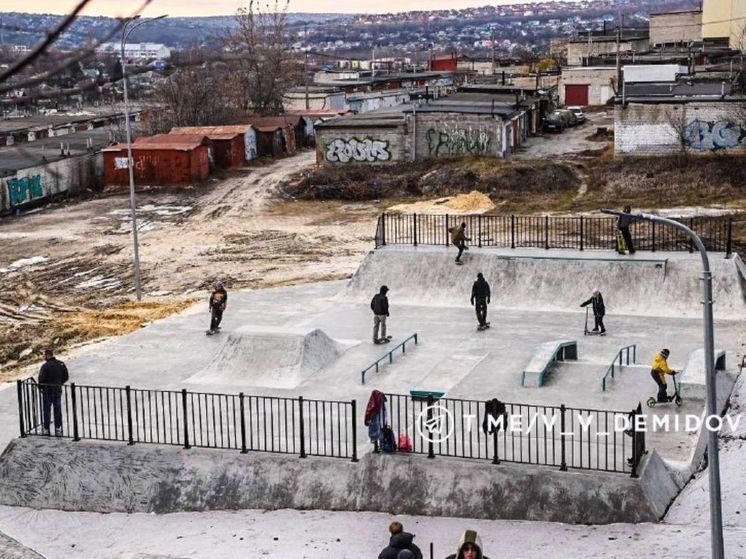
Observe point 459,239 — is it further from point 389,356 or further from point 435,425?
point 435,425

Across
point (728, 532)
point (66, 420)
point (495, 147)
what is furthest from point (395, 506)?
point (495, 147)

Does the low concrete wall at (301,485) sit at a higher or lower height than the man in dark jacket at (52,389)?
lower

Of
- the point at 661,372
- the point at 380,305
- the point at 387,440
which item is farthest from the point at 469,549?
the point at 380,305

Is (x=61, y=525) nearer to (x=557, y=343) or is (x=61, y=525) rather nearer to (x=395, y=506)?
(x=395, y=506)

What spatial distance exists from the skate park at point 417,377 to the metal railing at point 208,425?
10 cm

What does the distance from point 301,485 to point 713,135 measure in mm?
35844

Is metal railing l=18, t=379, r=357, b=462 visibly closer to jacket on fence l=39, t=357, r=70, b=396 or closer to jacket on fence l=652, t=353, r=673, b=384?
jacket on fence l=39, t=357, r=70, b=396

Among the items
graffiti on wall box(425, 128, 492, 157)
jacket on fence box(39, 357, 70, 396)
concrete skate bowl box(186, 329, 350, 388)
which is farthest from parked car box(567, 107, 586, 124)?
jacket on fence box(39, 357, 70, 396)

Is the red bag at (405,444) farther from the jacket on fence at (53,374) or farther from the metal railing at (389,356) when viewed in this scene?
the jacket on fence at (53,374)

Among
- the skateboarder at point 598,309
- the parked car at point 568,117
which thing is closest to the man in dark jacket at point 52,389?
the skateboarder at point 598,309

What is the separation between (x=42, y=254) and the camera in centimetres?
4016

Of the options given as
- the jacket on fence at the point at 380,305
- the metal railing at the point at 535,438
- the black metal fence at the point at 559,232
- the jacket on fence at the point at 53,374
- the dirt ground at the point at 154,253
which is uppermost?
the jacket on fence at the point at 53,374

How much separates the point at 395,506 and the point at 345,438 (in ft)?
6.13

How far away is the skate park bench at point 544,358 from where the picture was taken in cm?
1922
